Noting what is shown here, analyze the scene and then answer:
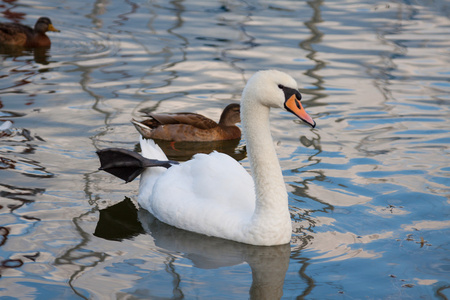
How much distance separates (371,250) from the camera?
19.6 feet

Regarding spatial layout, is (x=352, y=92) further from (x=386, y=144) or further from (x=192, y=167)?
(x=192, y=167)

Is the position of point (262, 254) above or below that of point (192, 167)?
below

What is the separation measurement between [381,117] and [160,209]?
397cm

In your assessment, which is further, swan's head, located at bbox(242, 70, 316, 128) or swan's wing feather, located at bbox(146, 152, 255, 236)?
swan's wing feather, located at bbox(146, 152, 255, 236)

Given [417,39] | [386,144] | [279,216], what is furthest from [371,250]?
[417,39]

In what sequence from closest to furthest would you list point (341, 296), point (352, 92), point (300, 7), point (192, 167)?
point (341, 296) → point (192, 167) → point (352, 92) → point (300, 7)

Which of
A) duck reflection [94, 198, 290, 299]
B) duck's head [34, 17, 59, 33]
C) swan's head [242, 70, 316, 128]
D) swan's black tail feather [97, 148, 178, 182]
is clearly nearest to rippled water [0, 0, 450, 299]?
duck reflection [94, 198, 290, 299]

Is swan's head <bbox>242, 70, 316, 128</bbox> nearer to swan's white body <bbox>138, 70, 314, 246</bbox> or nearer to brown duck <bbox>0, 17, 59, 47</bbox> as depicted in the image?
swan's white body <bbox>138, 70, 314, 246</bbox>

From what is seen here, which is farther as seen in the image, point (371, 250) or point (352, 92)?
point (352, 92)

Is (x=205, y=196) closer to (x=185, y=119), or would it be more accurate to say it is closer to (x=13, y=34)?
(x=185, y=119)

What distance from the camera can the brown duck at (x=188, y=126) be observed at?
8.80 metres

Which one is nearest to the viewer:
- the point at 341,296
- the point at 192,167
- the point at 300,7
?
the point at 341,296

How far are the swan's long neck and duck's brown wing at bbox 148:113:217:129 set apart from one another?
2836 mm

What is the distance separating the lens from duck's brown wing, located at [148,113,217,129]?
28.8 ft
